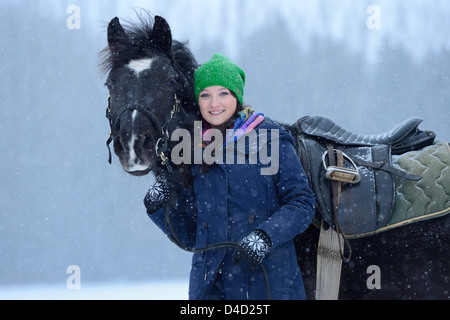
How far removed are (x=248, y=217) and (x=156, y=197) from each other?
0.39 meters

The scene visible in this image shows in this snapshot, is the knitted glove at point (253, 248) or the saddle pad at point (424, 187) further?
the saddle pad at point (424, 187)

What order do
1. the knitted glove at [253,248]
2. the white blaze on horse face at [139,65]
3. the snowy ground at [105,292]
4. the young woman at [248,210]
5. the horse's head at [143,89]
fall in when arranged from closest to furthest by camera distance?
the knitted glove at [253,248]
the young woman at [248,210]
the horse's head at [143,89]
the white blaze on horse face at [139,65]
the snowy ground at [105,292]

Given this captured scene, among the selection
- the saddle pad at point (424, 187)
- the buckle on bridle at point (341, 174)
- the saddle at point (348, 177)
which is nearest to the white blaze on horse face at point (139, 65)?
the saddle at point (348, 177)

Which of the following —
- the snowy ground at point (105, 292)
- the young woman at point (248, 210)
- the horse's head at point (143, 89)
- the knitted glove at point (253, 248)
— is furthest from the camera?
the snowy ground at point (105, 292)

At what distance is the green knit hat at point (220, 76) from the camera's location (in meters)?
2.12

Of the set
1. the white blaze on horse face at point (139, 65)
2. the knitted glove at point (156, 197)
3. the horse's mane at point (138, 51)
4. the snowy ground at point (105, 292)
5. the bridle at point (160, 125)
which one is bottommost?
the snowy ground at point (105, 292)

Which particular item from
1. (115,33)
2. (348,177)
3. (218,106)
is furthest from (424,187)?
(115,33)

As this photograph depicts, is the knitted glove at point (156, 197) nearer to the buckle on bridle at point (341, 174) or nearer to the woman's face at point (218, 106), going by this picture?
the woman's face at point (218, 106)

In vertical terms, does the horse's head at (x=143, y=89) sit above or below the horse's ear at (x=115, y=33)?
below

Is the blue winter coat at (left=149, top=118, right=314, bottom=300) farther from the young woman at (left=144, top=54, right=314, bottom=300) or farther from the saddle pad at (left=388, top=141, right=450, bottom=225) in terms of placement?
the saddle pad at (left=388, top=141, right=450, bottom=225)

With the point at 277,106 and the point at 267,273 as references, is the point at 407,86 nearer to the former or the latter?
the point at 277,106

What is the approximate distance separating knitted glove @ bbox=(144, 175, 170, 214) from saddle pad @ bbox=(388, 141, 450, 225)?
40.8 inches

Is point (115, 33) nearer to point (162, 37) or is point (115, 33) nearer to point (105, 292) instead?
point (162, 37)
